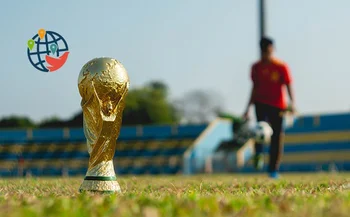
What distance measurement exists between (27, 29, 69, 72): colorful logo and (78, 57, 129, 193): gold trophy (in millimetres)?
262

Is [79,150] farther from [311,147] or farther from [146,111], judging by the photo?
[146,111]

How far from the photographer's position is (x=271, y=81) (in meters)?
8.31

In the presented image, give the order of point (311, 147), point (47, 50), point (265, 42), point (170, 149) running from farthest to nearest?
1. point (170, 149)
2. point (311, 147)
3. point (265, 42)
4. point (47, 50)

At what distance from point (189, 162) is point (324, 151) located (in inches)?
258

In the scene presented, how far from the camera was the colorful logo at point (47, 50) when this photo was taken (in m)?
4.04

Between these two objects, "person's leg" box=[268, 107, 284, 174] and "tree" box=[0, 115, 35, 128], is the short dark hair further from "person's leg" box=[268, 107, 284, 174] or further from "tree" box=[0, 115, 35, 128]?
"tree" box=[0, 115, 35, 128]

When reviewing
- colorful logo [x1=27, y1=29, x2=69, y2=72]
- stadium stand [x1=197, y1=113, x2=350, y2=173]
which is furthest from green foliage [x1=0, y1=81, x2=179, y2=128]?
colorful logo [x1=27, y1=29, x2=69, y2=72]

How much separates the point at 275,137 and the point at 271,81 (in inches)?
28.5

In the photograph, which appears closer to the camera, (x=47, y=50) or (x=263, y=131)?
(x=47, y=50)

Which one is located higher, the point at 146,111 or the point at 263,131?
the point at 263,131

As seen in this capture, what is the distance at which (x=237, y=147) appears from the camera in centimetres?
3081

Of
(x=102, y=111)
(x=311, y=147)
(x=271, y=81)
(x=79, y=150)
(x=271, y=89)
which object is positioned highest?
(x=102, y=111)

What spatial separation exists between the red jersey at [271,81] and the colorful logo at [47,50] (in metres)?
4.62

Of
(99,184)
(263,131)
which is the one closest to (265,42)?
(263,131)
